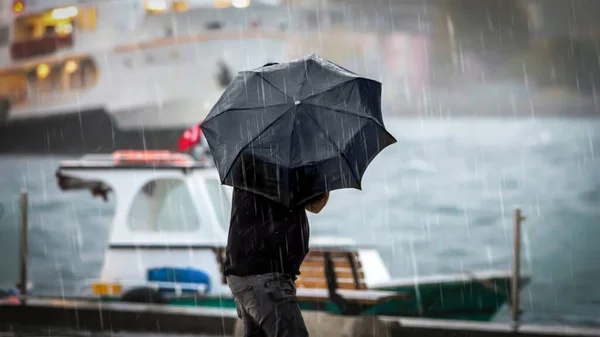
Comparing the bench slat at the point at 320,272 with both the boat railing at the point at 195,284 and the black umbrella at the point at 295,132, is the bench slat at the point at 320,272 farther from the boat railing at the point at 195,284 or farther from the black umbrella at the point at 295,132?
the black umbrella at the point at 295,132

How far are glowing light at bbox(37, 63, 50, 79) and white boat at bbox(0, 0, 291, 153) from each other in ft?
0.21

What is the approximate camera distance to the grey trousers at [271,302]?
10.7ft

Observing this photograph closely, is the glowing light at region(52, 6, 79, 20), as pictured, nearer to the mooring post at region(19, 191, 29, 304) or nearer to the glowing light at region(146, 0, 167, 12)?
the glowing light at region(146, 0, 167, 12)

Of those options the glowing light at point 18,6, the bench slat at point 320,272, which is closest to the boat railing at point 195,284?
the bench slat at point 320,272

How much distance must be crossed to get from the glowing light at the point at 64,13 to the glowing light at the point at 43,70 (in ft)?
10.4

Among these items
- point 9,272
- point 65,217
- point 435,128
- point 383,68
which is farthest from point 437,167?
point 9,272

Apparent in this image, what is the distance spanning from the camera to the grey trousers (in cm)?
326

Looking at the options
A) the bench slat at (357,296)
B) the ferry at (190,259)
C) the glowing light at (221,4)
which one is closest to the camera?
the bench slat at (357,296)

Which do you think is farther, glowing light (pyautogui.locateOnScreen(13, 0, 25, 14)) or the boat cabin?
glowing light (pyautogui.locateOnScreen(13, 0, 25, 14))

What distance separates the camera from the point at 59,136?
51219 mm

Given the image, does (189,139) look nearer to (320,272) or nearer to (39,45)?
(320,272)

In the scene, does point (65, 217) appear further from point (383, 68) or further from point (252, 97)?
point (252, 97)

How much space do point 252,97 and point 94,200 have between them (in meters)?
42.1

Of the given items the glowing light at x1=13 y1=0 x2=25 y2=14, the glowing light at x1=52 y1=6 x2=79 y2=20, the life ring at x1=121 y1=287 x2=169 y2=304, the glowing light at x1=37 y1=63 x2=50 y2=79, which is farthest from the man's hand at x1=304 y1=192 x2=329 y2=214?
the glowing light at x1=37 y1=63 x2=50 y2=79
